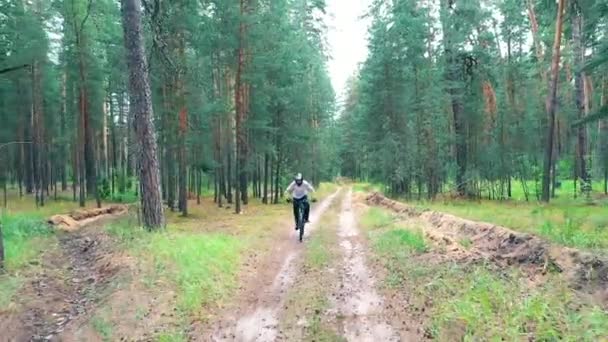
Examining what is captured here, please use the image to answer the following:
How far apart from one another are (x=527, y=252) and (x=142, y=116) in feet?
30.1

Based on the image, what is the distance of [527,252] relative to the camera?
297 inches

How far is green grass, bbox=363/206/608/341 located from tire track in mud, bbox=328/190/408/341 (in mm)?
454

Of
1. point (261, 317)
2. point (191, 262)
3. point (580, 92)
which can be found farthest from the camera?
point (580, 92)

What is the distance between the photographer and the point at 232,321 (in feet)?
20.7

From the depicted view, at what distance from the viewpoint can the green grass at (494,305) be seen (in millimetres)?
4934

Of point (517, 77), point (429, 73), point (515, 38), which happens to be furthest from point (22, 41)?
point (515, 38)

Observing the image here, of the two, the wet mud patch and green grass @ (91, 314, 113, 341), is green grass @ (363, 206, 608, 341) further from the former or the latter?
green grass @ (91, 314, 113, 341)

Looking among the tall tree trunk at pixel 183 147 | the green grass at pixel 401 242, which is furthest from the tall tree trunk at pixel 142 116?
the tall tree trunk at pixel 183 147

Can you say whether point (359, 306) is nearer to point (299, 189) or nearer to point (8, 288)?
point (8, 288)

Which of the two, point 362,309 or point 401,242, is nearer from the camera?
point 362,309

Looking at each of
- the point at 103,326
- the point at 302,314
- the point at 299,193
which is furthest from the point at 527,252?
the point at 299,193

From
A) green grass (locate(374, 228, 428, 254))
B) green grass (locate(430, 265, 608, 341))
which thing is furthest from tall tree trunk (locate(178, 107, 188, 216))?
green grass (locate(430, 265, 608, 341))

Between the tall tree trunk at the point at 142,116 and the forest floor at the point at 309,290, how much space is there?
2.46 feet

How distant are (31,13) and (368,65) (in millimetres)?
19233
